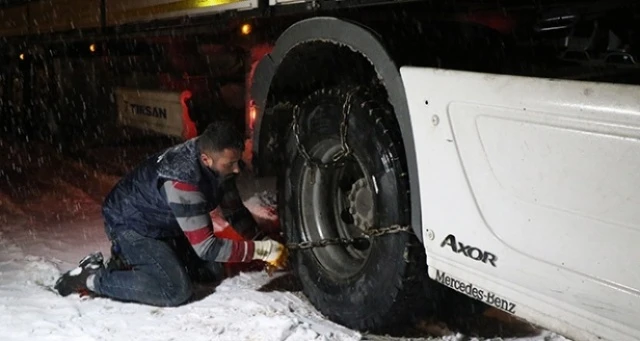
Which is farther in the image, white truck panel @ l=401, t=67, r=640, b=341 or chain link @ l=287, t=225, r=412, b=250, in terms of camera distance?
chain link @ l=287, t=225, r=412, b=250

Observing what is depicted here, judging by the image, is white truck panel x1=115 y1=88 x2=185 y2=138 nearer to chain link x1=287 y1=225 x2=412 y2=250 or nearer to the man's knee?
the man's knee

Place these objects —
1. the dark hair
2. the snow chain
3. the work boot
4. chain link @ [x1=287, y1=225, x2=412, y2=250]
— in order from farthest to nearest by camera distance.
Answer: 1. the work boot
2. the dark hair
3. the snow chain
4. chain link @ [x1=287, y1=225, x2=412, y2=250]

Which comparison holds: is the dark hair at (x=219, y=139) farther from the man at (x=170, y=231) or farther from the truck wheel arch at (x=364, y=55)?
the truck wheel arch at (x=364, y=55)

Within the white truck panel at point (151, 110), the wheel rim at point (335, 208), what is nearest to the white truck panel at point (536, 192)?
the wheel rim at point (335, 208)

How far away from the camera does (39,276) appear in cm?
403

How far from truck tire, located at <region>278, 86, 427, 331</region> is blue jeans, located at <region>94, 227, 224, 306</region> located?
25.5 inches

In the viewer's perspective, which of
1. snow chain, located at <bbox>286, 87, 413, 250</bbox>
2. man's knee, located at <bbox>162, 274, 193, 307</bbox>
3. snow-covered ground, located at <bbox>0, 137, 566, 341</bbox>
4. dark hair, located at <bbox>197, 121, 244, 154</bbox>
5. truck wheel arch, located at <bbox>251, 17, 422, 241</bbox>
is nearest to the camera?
truck wheel arch, located at <bbox>251, 17, 422, 241</bbox>

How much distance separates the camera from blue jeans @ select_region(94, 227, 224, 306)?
3.60 m

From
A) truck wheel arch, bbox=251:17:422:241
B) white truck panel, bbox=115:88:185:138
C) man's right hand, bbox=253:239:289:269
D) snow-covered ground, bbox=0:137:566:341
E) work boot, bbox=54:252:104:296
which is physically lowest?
snow-covered ground, bbox=0:137:566:341

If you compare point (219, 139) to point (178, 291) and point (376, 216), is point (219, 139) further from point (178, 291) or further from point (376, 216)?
point (376, 216)

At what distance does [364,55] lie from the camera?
2.81 meters

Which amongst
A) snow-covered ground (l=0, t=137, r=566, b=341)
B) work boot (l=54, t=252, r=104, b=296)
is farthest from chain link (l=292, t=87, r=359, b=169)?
work boot (l=54, t=252, r=104, b=296)

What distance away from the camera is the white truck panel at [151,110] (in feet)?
19.5

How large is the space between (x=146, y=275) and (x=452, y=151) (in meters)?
2.02
